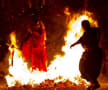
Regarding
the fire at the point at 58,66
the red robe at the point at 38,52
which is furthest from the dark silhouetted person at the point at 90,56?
the red robe at the point at 38,52

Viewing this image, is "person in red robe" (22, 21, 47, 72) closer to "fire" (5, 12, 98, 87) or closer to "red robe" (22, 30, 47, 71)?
"red robe" (22, 30, 47, 71)

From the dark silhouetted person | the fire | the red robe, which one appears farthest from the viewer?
the red robe

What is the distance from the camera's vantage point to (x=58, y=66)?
812 cm

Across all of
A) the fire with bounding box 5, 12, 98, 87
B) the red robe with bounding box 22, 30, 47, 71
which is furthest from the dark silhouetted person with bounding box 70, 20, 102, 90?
the red robe with bounding box 22, 30, 47, 71

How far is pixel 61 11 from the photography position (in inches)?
337

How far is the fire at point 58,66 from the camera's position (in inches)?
302

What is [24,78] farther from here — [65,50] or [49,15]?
[49,15]

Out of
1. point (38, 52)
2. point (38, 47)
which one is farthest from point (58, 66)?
point (38, 47)

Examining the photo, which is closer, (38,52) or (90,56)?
(90,56)

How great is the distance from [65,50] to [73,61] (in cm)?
53

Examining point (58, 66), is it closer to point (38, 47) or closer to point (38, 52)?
point (38, 52)

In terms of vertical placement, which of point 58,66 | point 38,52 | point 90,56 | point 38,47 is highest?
point 38,47

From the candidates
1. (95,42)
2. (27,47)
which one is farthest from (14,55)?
(95,42)

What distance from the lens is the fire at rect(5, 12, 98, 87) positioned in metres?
7.67
